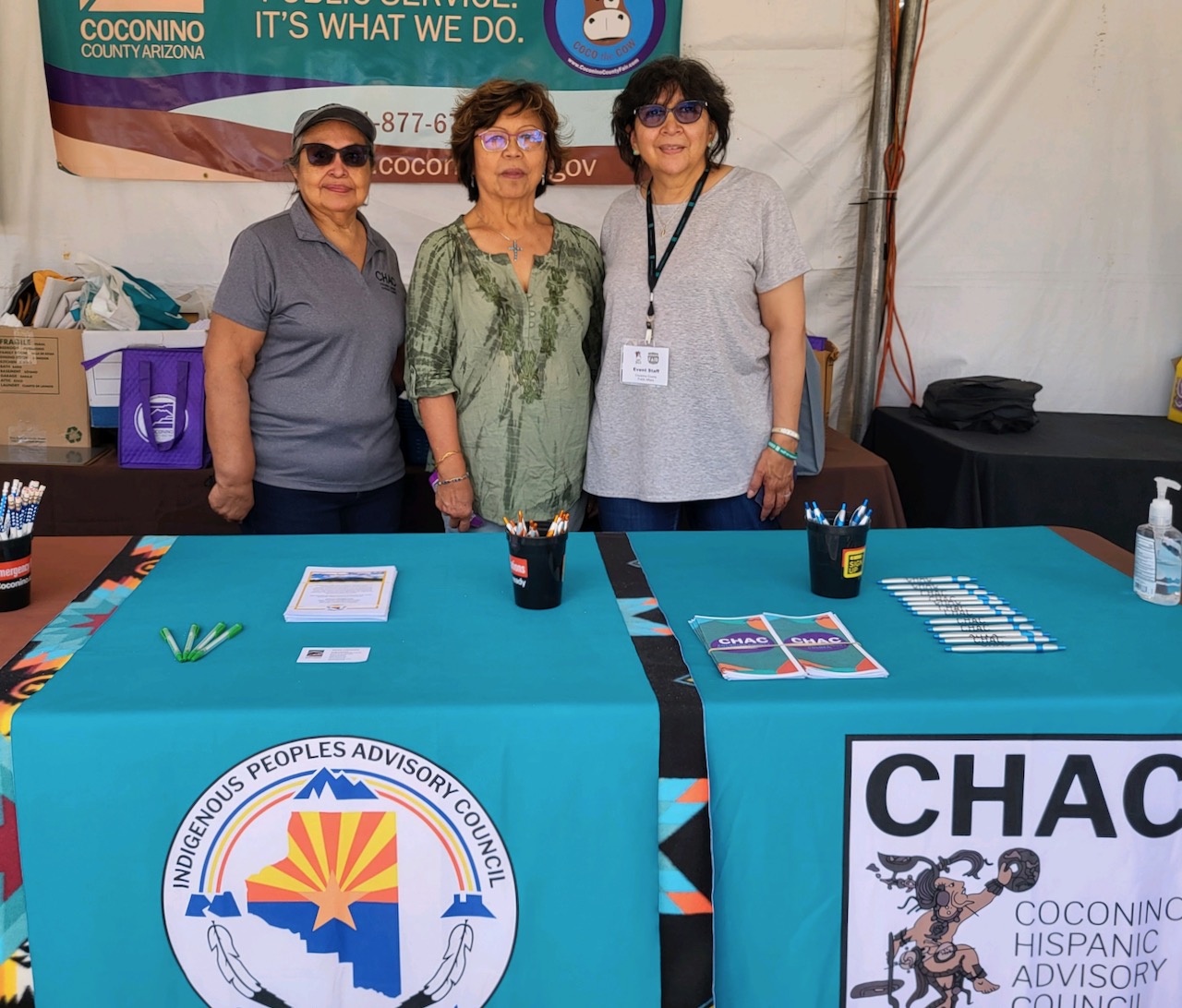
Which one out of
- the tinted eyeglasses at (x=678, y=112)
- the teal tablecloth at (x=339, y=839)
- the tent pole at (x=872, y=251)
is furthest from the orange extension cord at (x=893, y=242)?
the teal tablecloth at (x=339, y=839)

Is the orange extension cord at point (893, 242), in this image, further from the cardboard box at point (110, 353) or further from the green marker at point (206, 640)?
the green marker at point (206, 640)

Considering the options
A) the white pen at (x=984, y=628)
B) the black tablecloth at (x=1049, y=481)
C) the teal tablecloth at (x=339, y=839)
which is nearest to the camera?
the teal tablecloth at (x=339, y=839)

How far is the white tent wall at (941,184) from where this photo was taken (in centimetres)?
327

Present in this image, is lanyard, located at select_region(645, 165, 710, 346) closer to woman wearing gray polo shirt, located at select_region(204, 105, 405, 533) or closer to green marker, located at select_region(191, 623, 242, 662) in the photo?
woman wearing gray polo shirt, located at select_region(204, 105, 405, 533)

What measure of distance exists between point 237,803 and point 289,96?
267 centimetres

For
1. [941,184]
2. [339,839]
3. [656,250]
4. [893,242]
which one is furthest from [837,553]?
[941,184]

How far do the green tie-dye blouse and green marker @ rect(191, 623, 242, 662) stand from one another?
790mm

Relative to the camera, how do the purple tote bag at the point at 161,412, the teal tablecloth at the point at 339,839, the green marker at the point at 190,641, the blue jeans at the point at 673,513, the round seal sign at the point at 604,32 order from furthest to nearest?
1. the round seal sign at the point at 604,32
2. the purple tote bag at the point at 161,412
3. the blue jeans at the point at 673,513
4. the green marker at the point at 190,641
5. the teal tablecloth at the point at 339,839

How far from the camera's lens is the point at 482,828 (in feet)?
3.77

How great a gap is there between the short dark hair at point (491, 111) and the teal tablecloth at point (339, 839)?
1.20 meters

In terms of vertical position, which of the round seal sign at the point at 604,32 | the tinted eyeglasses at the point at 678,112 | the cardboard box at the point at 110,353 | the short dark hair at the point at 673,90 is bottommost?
the cardboard box at the point at 110,353

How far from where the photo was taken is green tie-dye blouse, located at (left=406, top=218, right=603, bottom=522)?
201 centimetres

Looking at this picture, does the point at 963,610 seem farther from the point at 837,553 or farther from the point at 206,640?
the point at 206,640

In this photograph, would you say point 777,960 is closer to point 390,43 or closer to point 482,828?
point 482,828
